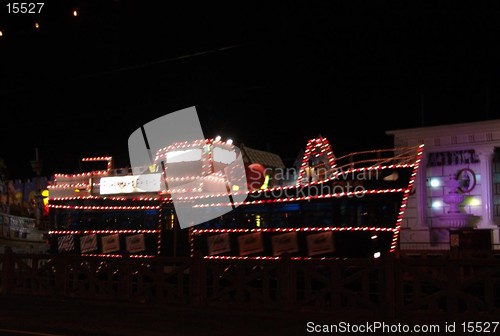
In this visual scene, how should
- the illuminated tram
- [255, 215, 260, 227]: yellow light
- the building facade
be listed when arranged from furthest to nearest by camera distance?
the building facade < [255, 215, 260, 227]: yellow light < the illuminated tram

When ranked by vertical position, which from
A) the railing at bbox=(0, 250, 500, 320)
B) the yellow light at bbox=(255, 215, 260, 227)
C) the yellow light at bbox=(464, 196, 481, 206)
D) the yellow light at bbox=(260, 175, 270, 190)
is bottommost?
the railing at bbox=(0, 250, 500, 320)

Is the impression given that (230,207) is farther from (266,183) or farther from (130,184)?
(130,184)

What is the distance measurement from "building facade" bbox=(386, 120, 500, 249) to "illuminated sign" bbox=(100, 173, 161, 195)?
9666 millimetres

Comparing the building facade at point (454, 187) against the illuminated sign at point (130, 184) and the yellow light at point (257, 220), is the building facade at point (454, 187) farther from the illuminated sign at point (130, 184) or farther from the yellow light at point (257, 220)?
the illuminated sign at point (130, 184)

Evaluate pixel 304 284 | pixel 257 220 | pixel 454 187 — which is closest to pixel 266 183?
pixel 257 220

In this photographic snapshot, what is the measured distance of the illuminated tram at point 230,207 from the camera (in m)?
13.8

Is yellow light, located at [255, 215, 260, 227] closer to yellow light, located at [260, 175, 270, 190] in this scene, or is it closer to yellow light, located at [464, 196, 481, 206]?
yellow light, located at [260, 175, 270, 190]

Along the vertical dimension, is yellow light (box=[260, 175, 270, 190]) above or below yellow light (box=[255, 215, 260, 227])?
above

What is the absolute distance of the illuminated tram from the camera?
13820 mm

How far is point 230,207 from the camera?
1553 cm

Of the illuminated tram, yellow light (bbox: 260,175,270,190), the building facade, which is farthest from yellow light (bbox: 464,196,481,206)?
yellow light (bbox: 260,175,270,190)

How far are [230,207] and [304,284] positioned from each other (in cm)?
369

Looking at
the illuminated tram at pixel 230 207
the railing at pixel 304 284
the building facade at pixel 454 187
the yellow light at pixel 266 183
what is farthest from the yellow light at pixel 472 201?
the yellow light at pixel 266 183

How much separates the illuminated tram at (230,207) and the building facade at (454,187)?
6.44m
